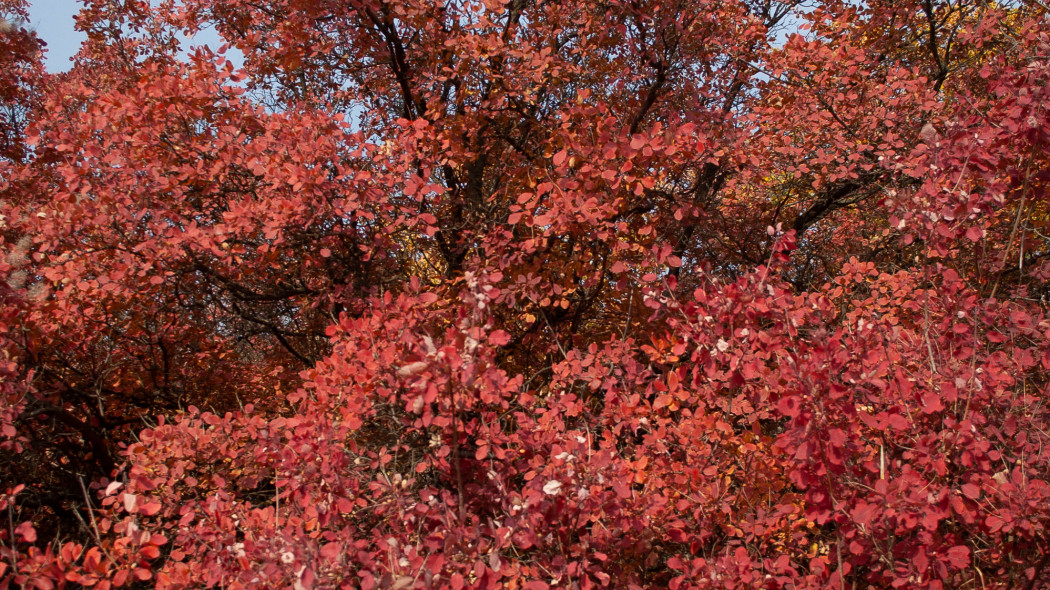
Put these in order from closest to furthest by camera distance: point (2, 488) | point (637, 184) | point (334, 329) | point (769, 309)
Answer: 1. point (769, 309)
2. point (334, 329)
3. point (637, 184)
4. point (2, 488)

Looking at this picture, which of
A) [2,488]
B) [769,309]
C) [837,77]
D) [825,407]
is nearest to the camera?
[825,407]

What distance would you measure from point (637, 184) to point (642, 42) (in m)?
1.77

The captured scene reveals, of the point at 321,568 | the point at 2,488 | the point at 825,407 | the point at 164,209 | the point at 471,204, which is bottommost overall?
the point at 2,488

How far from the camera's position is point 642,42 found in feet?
15.0

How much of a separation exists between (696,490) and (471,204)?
106 inches

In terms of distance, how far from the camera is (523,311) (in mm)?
4434

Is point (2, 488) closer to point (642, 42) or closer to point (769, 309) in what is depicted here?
point (769, 309)

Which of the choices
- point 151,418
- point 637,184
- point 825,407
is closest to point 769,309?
point 825,407

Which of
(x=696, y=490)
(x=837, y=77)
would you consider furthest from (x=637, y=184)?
(x=837, y=77)

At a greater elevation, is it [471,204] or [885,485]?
[471,204]

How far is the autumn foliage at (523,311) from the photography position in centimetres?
227

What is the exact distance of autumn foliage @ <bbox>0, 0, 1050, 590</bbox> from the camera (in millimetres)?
2270

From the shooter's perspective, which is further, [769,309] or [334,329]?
[334,329]

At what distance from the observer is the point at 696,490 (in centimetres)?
269
